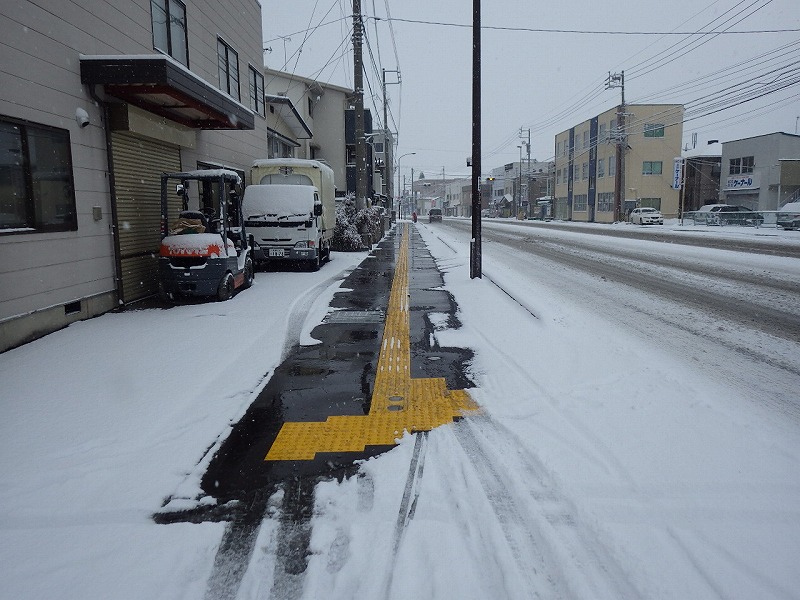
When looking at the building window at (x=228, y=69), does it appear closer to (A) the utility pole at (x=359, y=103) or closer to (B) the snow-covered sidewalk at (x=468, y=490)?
(A) the utility pole at (x=359, y=103)

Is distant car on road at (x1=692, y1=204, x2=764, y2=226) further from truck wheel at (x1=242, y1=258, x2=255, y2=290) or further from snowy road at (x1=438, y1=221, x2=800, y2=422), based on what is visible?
truck wheel at (x1=242, y1=258, x2=255, y2=290)

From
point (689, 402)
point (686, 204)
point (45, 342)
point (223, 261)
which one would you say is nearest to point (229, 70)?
point (223, 261)

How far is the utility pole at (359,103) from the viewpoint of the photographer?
67.7 feet

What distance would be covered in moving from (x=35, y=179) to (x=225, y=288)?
3409mm

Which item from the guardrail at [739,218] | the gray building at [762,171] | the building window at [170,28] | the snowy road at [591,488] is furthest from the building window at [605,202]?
the snowy road at [591,488]

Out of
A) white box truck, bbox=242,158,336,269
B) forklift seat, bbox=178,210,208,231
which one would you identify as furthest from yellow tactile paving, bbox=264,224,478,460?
white box truck, bbox=242,158,336,269

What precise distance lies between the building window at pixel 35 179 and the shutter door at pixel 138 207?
4.63 ft

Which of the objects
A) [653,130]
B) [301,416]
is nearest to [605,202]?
[653,130]

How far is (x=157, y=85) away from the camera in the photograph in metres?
8.92

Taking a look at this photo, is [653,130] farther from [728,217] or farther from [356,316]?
[356,316]

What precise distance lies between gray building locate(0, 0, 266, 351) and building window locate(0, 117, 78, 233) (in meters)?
0.02

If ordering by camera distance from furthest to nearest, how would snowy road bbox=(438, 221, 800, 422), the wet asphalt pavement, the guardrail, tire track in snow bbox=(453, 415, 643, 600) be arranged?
the guardrail
snowy road bbox=(438, 221, 800, 422)
the wet asphalt pavement
tire track in snow bbox=(453, 415, 643, 600)

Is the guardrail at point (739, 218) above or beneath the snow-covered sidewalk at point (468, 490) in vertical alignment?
above

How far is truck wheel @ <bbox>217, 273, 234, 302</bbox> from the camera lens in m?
9.78
